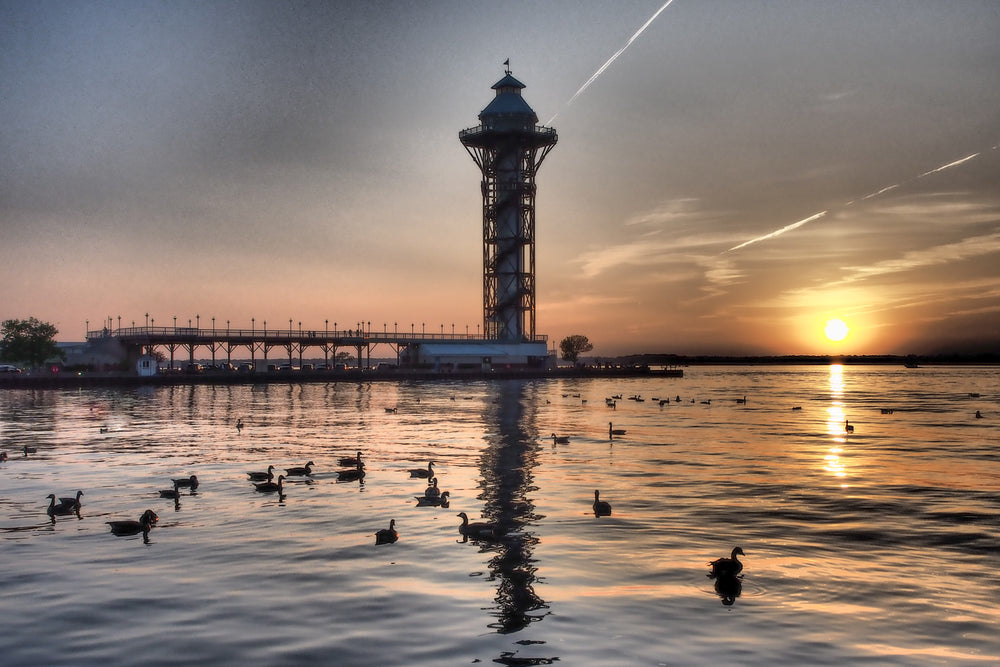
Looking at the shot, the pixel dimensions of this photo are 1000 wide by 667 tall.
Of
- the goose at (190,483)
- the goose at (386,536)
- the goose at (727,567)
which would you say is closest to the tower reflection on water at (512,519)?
the goose at (386,536)

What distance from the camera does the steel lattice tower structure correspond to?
136 m

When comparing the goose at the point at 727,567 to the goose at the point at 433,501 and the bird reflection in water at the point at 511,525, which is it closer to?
the bird reflection in water at the point at 511,525

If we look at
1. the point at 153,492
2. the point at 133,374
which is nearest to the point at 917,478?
the point at 153,492

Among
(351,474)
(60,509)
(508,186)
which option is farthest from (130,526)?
(508,186)

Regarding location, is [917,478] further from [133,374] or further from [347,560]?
[133,374]

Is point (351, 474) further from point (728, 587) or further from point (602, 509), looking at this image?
point (728, 587)

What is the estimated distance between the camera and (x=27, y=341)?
130875 mm

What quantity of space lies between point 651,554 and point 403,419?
4295 cm

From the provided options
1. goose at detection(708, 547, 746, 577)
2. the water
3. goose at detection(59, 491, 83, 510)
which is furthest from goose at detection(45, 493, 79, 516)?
goose at detection(708, 547, 746, 577)

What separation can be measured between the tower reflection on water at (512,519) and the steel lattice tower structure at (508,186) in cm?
8714

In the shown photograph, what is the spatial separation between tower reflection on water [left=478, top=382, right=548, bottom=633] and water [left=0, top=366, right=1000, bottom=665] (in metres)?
0.10

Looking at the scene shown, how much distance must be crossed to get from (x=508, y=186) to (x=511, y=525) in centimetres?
11737

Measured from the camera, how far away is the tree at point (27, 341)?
429ft

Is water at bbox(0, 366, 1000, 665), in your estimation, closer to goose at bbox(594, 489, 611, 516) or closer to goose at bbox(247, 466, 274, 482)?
goose at bbox(594, 489, 611, 516)
